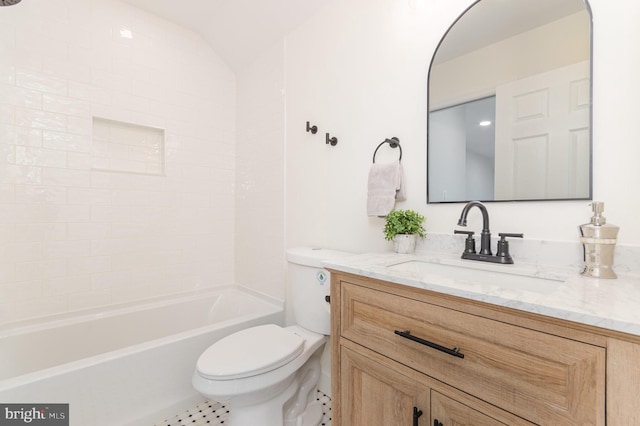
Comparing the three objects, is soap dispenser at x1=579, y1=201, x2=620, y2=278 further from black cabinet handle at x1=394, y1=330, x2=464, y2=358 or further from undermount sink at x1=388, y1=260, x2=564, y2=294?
black cabinet handle at x1=394, y1=330, x2=464, y2=358

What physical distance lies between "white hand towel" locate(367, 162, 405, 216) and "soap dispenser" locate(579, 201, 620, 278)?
697 mm

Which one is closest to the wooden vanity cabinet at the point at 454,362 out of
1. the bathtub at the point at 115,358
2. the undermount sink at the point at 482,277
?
the undermount sink at the point at 482,277

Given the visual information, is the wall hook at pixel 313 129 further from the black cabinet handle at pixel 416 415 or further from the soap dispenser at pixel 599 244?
the black cabinet handle at pixel 416 415

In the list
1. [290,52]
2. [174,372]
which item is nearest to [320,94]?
[290,52]

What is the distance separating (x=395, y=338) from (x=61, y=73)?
246 centimetres

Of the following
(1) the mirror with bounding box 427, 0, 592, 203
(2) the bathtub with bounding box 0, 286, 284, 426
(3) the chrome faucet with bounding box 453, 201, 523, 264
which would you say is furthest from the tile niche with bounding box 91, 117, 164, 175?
(3) the chrome faucet with bounding box 453, 201, 523, 264

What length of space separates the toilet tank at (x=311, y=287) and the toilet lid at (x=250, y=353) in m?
0.13

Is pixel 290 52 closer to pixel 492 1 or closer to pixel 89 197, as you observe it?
pixel 492 1

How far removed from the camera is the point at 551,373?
1.94 feet

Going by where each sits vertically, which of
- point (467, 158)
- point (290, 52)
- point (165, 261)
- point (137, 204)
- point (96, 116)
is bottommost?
point (165, 261)

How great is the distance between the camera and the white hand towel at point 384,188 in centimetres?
139

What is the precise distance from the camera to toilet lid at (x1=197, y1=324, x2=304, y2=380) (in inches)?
46.8

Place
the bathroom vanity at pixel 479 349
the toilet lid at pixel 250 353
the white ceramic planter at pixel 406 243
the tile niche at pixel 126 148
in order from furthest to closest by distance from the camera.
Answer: the tile niche at pixel 126 148 → the white ceramic planter at pixel 406 243 → the toilet lid at pixel 250 353 → the bathroom vanity at pixel 479 349

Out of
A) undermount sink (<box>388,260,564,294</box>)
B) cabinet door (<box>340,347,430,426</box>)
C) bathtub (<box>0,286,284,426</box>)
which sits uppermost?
undermount sink (<box>388,260,564,294</box>)
